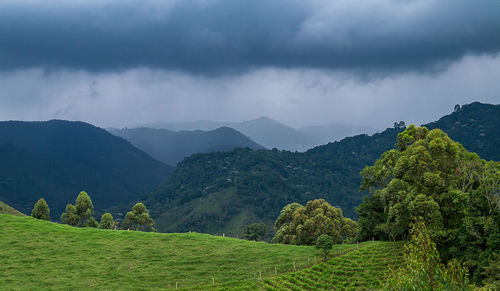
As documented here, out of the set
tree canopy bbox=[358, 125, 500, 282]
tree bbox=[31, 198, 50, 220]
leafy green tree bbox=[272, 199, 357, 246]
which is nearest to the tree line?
tree bbox=[31, 198, 50, 220]

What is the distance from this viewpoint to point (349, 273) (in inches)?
2199

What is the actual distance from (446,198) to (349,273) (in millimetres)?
17819

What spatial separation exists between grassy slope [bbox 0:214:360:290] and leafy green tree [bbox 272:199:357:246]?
12316mm

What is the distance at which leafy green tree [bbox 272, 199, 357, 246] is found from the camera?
8000 centimetres

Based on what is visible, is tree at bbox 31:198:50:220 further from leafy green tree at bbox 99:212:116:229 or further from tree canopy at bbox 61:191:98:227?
leafy green tree at bbox 99:212:116:229

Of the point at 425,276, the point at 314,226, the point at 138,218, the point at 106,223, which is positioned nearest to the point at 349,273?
the point at 314,226

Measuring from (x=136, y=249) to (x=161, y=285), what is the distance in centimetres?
1441

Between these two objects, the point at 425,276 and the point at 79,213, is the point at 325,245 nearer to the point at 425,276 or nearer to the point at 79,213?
the point at 425,276

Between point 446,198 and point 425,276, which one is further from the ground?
point 446,198

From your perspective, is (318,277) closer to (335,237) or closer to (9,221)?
(335,237)

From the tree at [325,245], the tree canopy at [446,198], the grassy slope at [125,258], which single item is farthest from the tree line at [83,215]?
the tree canopy at [446,198]

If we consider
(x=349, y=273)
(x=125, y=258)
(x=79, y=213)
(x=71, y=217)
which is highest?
(x=79, y=213)

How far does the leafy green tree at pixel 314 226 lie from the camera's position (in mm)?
80000

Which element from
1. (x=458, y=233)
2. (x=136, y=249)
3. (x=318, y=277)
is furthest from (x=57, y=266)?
(x=458, y=233)
